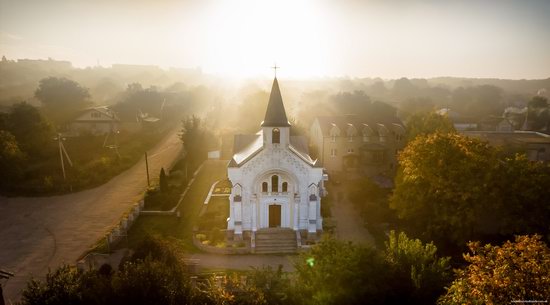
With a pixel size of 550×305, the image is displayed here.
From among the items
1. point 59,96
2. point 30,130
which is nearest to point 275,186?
point 30,130

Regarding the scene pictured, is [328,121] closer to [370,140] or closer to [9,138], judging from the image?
[370,140]

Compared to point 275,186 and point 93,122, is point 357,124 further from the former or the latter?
point 93,122

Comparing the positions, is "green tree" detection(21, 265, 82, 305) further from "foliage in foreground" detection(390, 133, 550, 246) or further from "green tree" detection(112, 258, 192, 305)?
"foliage in foreground" detection(390, 133, 550, 246)

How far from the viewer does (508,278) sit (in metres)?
13.8

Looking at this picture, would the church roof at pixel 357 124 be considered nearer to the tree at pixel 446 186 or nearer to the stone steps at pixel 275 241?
the tree at pixel 446 186

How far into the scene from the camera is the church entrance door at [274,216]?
3195 centimetres

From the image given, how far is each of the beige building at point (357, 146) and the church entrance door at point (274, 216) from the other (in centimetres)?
2002

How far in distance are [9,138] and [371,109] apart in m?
68.3

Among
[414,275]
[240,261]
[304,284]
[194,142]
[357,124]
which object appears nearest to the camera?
[414,275]

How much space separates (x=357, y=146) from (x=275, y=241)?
82.5ft

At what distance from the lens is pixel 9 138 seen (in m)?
45.8

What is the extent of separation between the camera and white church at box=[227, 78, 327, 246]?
3027 centimetres

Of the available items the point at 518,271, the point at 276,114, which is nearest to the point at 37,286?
the point at 276,114

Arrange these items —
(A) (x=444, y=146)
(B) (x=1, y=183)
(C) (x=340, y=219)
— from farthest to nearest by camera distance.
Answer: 1. (B) (x=1, y=183)
2. (C) (x=340, y=219)
3. (A) (x=444, y=146)
